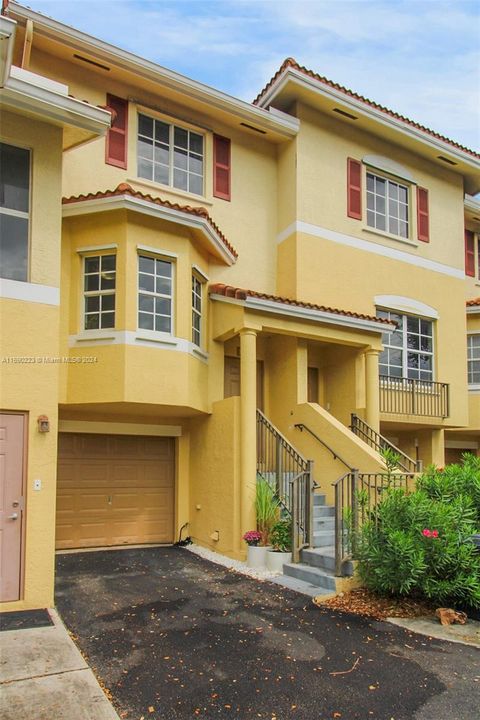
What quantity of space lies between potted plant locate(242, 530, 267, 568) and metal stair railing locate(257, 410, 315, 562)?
0.60 m

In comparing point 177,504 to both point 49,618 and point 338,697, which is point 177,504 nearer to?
point 49,618

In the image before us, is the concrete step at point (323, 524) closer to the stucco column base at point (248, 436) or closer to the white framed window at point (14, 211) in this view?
the stucco column base at point (248, 436)

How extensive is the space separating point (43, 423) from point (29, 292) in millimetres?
1698

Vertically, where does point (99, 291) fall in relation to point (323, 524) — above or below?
above

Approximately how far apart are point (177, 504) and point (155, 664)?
21.0 feet

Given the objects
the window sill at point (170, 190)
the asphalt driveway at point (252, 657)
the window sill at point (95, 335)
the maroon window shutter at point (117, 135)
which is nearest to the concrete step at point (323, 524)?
the asphalt driveway at point (252, 657)

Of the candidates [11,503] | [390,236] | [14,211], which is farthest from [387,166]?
[11,503]

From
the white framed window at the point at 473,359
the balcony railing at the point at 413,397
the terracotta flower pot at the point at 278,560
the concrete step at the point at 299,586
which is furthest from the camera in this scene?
the white framed window at the point at 473,359

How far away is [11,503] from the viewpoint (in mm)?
7023

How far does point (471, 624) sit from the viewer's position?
687 cm

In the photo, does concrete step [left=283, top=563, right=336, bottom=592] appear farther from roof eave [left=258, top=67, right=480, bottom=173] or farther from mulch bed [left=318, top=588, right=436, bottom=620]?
roof eave [left=258, top=67, right=480, bottom=173]

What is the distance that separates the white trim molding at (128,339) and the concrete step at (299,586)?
422 cm

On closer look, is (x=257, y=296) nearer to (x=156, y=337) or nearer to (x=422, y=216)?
(x=156, y=337)

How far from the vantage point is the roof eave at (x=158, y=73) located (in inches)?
404
